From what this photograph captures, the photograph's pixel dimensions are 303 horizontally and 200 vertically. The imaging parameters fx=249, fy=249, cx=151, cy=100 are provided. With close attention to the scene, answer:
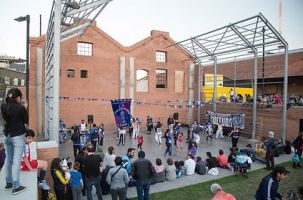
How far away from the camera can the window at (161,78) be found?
27.2m

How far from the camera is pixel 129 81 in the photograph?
2512cm

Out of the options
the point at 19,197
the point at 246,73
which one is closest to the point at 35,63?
the point at 19,197

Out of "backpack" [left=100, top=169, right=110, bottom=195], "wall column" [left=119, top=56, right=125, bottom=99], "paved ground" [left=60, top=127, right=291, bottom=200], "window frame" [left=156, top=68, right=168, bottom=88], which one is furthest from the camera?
"window frame" [left=156, top=68, right=168, bottom=88]

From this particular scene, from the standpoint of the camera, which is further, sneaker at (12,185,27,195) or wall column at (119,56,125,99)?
wall column at (119,56,125,99)

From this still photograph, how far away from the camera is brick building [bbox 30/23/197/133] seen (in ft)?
73.9

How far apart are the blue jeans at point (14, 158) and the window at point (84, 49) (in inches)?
768

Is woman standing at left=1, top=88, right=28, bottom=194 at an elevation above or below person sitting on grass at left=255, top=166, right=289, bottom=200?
above

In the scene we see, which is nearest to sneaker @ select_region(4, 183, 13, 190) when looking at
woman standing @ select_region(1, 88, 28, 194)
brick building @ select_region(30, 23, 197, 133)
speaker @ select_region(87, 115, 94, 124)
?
woman standing @ select_region(1, 88, 28, 194)

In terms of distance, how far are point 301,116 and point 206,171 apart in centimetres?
1015

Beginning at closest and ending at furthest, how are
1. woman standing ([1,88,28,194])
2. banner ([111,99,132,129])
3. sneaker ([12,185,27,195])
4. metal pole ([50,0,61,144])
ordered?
sneaker ([12,185,27,195])
woman standing ([1,88,28,194])
metal pole ([50,0,61,144])
banner ([111,99,132,129])

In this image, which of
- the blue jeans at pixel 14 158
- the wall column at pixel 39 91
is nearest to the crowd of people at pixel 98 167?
the blue jeans at pixel 14 158

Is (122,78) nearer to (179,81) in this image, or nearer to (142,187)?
(179,81)

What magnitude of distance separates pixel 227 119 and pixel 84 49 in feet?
47.9

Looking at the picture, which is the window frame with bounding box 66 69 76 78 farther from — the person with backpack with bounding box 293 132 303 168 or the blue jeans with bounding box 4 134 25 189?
the blue jeans with bounding box 4 134 25 189
